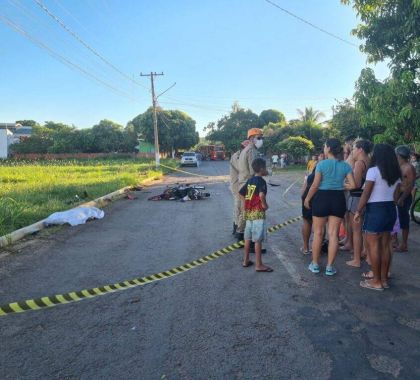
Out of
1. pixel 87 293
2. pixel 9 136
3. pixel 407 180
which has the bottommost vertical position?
pixel 87 293

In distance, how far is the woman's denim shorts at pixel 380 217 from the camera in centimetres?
498

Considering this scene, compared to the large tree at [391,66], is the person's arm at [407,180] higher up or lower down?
lower down

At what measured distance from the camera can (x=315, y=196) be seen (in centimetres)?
554

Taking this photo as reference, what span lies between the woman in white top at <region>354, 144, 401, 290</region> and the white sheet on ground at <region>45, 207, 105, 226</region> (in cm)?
692

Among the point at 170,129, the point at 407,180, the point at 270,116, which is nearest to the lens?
the point at 407,180

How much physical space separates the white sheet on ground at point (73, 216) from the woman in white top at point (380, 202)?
22.7 feet

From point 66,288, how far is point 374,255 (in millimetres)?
3923

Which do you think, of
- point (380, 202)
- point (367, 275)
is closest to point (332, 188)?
point (380, 202)

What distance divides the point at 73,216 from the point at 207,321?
21.5ft

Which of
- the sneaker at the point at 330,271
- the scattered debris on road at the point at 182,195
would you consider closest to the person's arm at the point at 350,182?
the sneaker at the point at 330,271

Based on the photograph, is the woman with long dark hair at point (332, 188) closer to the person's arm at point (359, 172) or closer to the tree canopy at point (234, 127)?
the person's arm at point (359, 172)

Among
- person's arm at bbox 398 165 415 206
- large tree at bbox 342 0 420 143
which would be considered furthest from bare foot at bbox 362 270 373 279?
large tree at bbox 342 0 420 143

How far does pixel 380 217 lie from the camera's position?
4.98 metres

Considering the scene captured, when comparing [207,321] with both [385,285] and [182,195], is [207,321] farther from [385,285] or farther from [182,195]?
[182,195]
